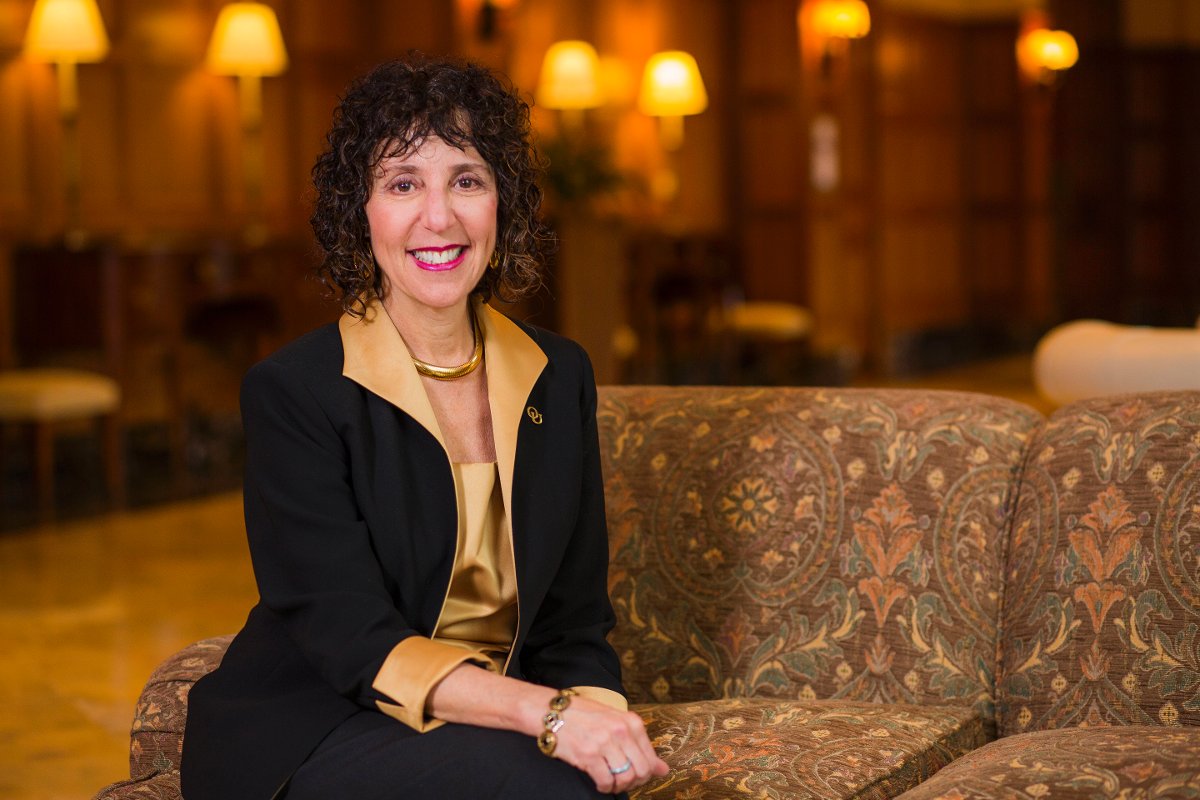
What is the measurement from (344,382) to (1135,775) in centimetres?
105

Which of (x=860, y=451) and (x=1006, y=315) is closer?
(x=860, y=451)

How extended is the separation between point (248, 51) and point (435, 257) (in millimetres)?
6054

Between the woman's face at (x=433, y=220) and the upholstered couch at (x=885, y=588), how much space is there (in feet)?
2.36

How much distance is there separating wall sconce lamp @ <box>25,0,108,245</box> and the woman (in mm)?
5279

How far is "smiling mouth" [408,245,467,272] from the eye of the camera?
190cm

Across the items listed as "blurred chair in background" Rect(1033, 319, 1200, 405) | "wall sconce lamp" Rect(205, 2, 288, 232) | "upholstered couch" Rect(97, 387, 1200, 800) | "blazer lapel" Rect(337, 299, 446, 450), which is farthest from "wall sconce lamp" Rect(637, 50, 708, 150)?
"blazer lapel" Rect(337, 299, 446, 450)

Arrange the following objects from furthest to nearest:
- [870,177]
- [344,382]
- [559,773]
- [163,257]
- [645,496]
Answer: [870,177] → [163,257] → [645,496] → [344,382] → [559,773]

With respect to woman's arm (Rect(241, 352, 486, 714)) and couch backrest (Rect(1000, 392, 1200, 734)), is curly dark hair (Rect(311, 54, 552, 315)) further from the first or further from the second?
couch backrest (Rect(1000, 392, 1200, 734))

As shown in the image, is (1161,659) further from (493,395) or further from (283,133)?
(283,133)

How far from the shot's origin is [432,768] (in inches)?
66.6

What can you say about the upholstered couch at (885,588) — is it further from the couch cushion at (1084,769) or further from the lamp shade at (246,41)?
the lamp shade at (246,41)

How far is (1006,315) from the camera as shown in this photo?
1399 cm

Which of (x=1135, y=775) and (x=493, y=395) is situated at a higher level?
(x=493, y=395)


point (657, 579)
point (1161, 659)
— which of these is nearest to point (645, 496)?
point (657, 579)
